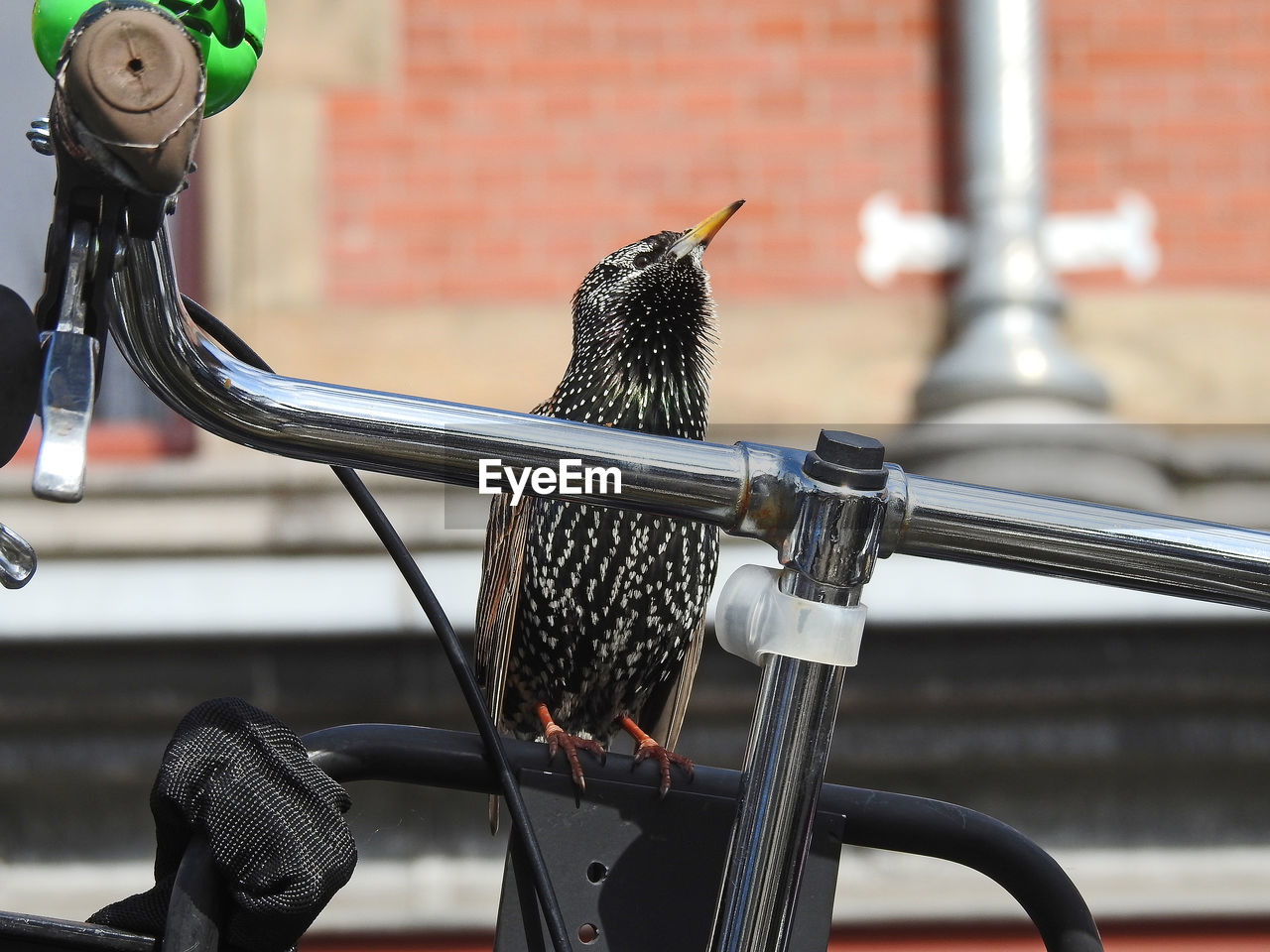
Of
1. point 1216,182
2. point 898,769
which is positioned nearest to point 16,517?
point 898,769

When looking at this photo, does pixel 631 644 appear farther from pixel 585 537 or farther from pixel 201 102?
pixel 201 102

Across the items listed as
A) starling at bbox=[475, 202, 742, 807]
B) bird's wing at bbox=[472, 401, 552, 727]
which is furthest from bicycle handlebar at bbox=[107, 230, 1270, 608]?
bird's wing at bbox=[472, 401, 552, 727]

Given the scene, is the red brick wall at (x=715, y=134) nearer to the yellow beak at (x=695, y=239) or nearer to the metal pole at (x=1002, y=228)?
the metal pole at (x=1002, y=228)

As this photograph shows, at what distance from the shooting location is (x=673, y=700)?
2.06m

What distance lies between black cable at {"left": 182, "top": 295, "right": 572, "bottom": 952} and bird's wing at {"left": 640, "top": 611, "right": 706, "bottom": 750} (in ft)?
3.98

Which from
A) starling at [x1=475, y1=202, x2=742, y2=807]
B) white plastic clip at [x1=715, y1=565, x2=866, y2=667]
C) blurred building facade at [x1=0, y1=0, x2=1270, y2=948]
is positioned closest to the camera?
white plastic clip at [x1=715, y1=565, x2=866, y2=667]

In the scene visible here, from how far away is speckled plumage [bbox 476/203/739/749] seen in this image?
191 centimetres

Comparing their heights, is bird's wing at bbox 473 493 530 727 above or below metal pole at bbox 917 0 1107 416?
below

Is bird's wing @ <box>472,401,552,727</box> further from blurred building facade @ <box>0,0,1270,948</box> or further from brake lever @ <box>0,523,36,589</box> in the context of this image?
brake lever @ <box>0,523,36,589</box>

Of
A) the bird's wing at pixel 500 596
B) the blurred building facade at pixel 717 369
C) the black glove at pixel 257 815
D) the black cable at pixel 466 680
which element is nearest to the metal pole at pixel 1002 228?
the blurred building facade at pixel 717 369

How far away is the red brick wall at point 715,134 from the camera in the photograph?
10.2 ft

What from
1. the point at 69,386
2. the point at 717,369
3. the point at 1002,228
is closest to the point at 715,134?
the point at 717,369

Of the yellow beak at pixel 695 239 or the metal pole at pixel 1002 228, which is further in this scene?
the metal pole at pixel 1002 228

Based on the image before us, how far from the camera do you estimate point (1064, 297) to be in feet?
10.0
